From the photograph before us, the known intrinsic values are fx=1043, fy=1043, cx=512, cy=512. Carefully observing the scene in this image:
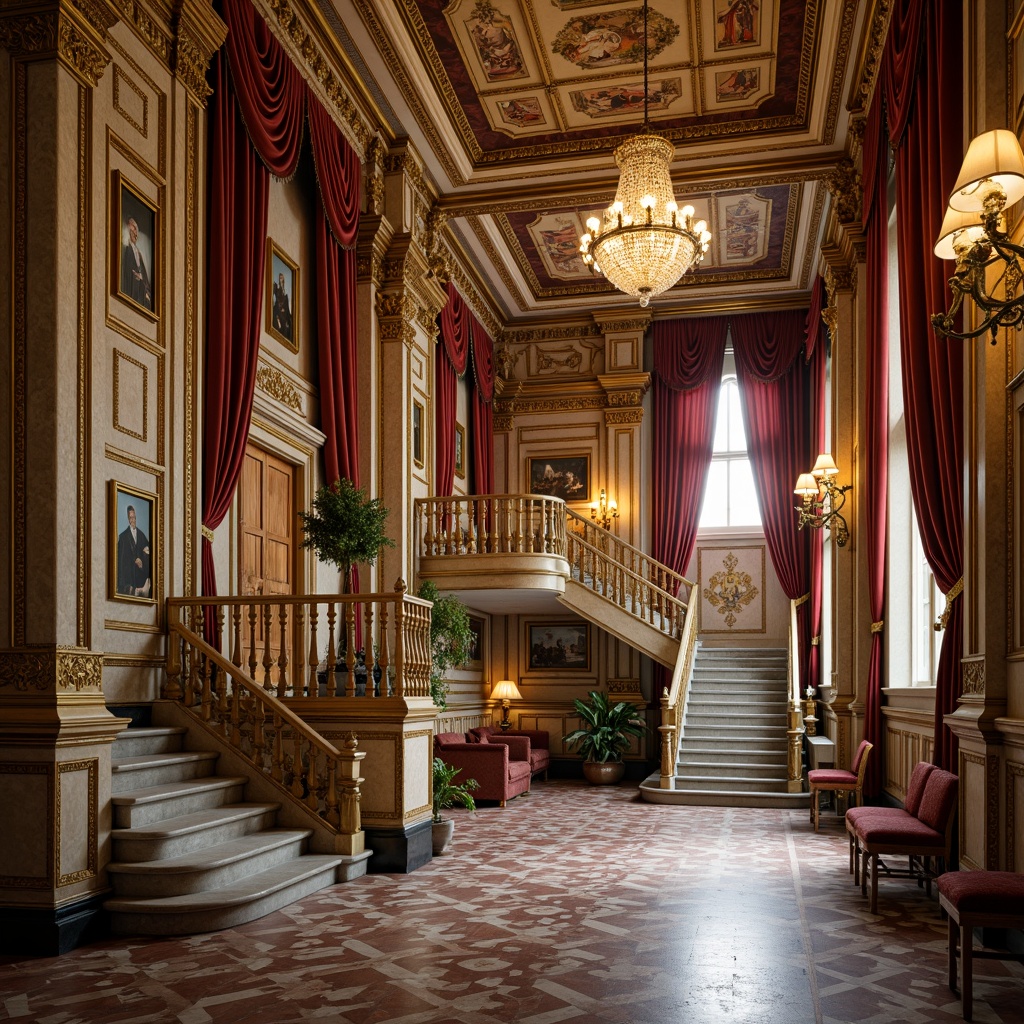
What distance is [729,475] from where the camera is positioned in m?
16.6

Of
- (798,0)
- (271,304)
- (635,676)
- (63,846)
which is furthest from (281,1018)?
(635,676)

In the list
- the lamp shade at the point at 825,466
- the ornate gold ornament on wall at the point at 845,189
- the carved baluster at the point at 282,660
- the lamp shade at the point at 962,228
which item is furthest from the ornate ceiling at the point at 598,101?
the lamp shade at the point at 962,228

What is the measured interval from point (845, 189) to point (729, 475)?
20.1 ft

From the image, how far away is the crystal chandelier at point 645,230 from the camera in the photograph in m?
8.66

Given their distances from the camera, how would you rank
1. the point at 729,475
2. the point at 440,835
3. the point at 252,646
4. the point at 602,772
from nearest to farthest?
the point at 252,646 < the point at 440,835 < the point at 602,772 < the point at 729,475

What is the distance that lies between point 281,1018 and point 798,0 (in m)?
9.06

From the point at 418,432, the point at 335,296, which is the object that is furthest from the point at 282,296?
the point at 418,432

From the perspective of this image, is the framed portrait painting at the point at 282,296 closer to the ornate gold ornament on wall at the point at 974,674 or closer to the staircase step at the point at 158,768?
the staircase step at the point at 158,768

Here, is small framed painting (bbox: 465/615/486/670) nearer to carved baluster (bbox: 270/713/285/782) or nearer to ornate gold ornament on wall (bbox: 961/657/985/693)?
carved baluster (bbox: 270/713/285/782)

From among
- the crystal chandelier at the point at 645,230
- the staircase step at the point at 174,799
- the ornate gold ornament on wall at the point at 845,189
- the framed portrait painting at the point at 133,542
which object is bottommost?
the staircase step at the point at 174,799

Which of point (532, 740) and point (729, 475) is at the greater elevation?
point (729, 475)

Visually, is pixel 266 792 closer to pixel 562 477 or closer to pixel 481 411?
pixel 481 411

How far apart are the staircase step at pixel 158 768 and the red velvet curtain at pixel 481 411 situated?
8876 millimetres

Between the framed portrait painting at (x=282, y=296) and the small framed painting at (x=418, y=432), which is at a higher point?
the framed portrait painting at (x=282, y=296)
